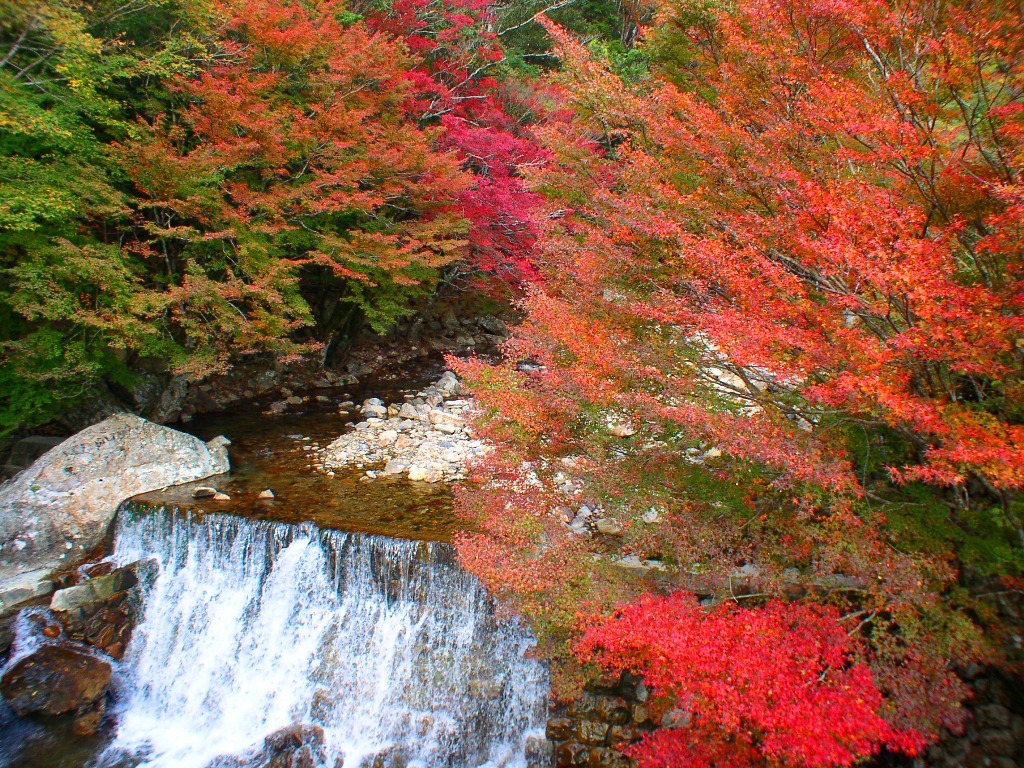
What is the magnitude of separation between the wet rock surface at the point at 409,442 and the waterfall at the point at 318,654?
217cm

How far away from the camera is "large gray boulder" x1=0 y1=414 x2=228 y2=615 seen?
24.4ft

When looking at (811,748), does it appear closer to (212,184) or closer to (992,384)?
(992,384)

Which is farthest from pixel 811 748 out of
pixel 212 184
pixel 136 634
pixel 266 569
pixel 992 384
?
pixel 212 184

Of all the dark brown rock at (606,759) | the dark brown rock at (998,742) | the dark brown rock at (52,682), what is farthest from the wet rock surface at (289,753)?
the dark brown rock at (998,742)

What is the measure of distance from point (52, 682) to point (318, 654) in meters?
3.10

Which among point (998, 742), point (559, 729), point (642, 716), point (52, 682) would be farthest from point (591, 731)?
point (52, 682)

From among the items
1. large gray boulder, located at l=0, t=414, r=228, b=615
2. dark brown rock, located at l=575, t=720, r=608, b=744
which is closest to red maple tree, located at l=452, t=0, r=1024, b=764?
dark brown rock, located at l=575, t=720, r=608, b=744

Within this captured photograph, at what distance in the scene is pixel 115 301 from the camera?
874 cm

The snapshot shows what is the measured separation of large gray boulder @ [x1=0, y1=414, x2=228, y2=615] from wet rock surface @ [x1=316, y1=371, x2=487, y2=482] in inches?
87.4

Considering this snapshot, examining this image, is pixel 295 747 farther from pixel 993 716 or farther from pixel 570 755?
pixel 993 716

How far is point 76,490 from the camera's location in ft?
25.9

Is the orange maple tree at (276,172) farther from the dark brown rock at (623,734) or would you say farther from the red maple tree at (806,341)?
the dark brown rock at (623,734)

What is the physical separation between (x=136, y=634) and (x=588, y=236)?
784 centimetres

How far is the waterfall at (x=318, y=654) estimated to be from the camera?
5.95 m
